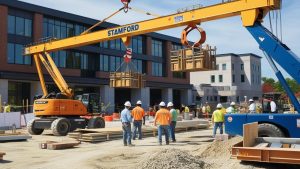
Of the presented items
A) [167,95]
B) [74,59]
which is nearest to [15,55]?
[74,59]

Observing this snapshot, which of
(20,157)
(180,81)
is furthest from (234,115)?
(180,81)

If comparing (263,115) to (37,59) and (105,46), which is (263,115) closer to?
(37,59)

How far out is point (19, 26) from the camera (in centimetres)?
4016

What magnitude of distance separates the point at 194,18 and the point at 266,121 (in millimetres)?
6375

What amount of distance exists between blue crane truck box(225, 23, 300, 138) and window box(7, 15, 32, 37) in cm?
3052

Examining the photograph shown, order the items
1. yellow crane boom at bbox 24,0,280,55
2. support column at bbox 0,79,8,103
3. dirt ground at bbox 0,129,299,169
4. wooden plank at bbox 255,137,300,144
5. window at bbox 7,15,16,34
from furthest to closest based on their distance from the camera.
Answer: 1. window at bbox 7,15,16,34
2. support column at bbox 0,79,8,103
3. yellow crane boom at bbox 24,0,280,55
4. wooden plank at bbox 255,137,300,144
5. dirt ground at bbox 0,129,299,169

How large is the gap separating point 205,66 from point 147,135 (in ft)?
19.6

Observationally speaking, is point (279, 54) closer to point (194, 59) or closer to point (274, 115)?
point (274, 115)

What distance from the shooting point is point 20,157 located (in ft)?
45.1

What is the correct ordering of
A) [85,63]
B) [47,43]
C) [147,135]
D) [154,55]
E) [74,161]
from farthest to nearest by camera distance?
[154,55], [85,63], [47,43], [147,135], [74,161]

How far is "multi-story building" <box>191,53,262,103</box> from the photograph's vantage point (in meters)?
77.1

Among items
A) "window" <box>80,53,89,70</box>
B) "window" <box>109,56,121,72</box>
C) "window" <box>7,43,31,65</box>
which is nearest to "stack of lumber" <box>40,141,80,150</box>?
"window" <box>7,43,31,65</box>

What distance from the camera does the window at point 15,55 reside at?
3869 centimetres

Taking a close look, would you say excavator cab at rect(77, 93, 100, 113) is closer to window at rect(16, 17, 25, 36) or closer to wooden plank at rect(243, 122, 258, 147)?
wooden plank at rect(243, 122, 258, 147)
